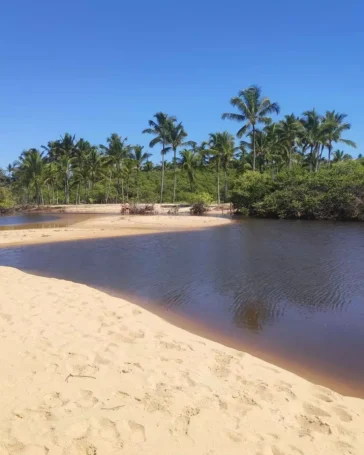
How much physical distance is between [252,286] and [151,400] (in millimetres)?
6638

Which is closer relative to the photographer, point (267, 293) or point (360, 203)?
point (267, 293)

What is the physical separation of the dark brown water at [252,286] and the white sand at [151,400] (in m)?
0.99

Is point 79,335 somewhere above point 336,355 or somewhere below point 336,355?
above

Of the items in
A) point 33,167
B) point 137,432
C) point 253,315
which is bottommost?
point 253,315

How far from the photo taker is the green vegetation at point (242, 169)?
34.3m

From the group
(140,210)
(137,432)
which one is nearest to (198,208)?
(140,210)

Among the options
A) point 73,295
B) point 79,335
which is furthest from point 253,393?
point 73,295

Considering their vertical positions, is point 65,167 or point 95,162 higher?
point 95,162

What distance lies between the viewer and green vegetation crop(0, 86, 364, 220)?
112 feet

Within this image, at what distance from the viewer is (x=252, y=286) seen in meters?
9.98

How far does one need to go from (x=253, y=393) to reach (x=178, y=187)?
62.9m

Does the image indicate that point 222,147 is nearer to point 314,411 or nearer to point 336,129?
point 336,129

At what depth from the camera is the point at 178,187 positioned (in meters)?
66.2

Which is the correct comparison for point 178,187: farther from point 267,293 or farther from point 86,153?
point 267,293
